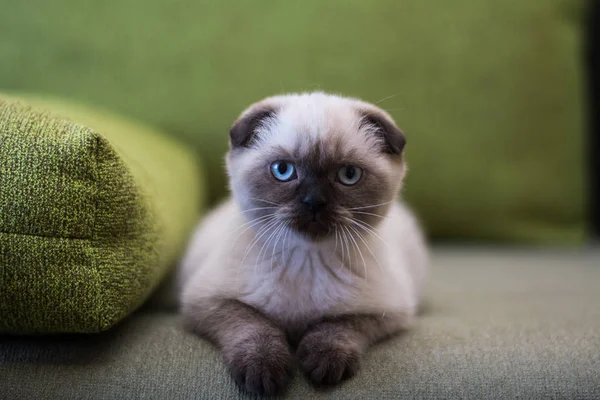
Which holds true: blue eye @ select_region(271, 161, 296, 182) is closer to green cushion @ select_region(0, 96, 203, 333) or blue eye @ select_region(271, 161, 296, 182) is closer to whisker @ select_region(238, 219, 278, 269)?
whisker @ select_region(238, 219, 278, 269)

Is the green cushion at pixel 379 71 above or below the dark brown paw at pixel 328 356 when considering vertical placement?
above

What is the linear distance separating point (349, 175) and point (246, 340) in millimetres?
363

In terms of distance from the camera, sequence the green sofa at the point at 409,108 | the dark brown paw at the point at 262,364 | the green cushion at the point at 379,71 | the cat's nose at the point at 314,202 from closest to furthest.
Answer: the dark brown paw at the point at 262,364 < the cat's nose at the point at 314,202 < the green sofa at the point at 409,108 < the green cushion at the point at 379,71

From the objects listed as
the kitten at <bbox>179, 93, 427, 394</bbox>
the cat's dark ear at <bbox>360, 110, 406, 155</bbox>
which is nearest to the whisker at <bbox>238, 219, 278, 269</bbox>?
the kitten at <bbox>179, 93, 427, 394</bbox>

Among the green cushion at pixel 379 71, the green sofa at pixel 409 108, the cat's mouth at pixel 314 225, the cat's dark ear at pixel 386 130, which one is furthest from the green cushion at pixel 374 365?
the green cushion at pixel 379 71

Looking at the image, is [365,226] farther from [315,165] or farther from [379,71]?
[379,71]

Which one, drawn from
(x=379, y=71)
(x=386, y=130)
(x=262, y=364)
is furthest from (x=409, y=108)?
(x=262, y=364)

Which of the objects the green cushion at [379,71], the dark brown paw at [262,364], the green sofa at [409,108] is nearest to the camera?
the dark brown paw at [262,364]

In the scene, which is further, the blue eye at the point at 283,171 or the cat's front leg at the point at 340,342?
the blue eye at the point at 283,171

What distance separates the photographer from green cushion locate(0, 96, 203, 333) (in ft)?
2.95

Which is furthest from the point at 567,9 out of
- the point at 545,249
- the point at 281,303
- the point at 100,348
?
the point at 100,348

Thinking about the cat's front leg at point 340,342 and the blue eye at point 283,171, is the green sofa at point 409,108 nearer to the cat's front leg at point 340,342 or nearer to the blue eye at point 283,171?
the cat's front leg at point 340,342

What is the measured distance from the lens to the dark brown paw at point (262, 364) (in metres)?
0.90

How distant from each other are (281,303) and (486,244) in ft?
3.78
